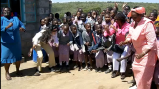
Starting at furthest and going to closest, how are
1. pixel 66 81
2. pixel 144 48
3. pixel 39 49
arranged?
pixel 39 49 → pixel 66 81 → pixel 144 48

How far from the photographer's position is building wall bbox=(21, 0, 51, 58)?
753 cm

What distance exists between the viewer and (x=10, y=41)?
5305 millimetres

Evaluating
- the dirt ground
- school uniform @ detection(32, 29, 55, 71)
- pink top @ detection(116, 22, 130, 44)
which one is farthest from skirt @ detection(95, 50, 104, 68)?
school uniform @ detection(32, 29, 55, 71)

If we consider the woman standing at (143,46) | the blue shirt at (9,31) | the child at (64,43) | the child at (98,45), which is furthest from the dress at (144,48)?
the blue shirt at (9,31)

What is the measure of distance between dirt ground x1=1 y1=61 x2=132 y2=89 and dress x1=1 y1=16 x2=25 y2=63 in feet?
1.91

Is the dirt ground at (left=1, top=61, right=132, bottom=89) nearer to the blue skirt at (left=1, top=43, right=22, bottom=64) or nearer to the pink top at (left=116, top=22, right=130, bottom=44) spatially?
the blue skirt at (left=1, top=43, right=22, bottom=64)

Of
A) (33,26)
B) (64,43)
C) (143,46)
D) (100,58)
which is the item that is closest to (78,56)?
(64,43)

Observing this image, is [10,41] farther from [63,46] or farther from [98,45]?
[98,45]

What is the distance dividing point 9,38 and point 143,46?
341 centimetres

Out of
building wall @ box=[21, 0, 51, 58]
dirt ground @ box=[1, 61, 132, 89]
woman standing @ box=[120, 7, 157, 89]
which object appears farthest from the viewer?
building wall @ box=[21, 0, 51, 58]

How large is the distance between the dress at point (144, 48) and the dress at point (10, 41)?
310 cm

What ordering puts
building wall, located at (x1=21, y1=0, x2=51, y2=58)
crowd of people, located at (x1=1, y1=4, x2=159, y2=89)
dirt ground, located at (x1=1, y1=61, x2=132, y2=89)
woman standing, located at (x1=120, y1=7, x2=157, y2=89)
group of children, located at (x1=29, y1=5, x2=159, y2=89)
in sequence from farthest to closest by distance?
building wall, located at (x1=21, y1=0, x2=51, y2=58) < group of children, located at (x1=29, y1=5, x2=159, y2=89) < crowd of people, located at (x1=1, y1=4, x2=159, y2=89) < dirt ground, located at (x1=1, y1=61, x2=132, y2=89) < woman standing, located at (x1=120, y1=7, x2=157, y2=89)

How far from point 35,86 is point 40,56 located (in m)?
1.02

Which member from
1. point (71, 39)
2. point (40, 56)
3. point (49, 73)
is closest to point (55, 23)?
point (71, 39)
